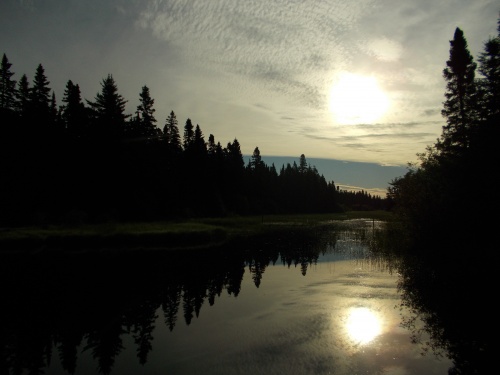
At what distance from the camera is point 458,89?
39.1 m

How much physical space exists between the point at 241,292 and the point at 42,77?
58.6 meters

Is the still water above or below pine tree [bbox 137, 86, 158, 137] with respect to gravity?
below

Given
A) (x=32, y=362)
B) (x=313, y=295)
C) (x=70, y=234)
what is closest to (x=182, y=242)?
(x=70, y=234)

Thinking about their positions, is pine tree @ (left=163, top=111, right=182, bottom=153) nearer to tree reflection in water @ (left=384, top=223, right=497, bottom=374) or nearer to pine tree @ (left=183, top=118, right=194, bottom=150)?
pine tree @ (left=183, top=118, right=194, bottom=150)

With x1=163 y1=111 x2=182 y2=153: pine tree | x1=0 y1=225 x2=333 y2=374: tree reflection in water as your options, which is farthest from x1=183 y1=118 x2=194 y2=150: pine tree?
x1=0 y1=225 x2=333 y2=374: tree reflection in water

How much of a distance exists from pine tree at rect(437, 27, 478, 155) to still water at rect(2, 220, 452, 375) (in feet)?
67.4

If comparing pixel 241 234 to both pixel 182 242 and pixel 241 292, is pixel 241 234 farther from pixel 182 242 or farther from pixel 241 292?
pixel 241 292

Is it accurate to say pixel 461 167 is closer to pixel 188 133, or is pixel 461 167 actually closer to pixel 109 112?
pixel 109 112

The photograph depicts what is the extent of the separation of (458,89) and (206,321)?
39316mm

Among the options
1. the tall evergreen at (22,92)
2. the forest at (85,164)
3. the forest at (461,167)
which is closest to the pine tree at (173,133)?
the forest at (85,164)

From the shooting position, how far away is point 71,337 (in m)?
14.3

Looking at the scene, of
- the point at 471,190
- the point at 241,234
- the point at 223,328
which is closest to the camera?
the point at 223,328

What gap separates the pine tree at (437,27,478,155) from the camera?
37888 mm

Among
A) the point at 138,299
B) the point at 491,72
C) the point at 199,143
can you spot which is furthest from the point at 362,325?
the point at 199,143
